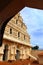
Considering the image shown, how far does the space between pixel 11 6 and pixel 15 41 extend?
20.3 metres

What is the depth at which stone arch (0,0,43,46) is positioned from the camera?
99cm

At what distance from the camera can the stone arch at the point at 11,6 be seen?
3.25 feet

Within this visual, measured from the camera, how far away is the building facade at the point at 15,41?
20.3 m

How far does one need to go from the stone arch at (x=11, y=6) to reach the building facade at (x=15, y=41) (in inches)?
697

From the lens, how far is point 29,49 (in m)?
25.9

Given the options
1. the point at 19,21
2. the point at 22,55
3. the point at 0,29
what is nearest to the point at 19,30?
the point at 19,21

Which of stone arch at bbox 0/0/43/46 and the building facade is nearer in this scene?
stone arch at bbox 0/0/43/46

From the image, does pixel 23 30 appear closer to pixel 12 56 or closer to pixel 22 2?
pixel 12 56

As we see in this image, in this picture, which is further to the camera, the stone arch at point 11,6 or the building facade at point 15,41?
the building facade at point 15,41

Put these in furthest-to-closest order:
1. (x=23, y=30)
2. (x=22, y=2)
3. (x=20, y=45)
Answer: (x=23, y=30)
(x=20, y=45)
(x=22, y=2)

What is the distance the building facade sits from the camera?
20.3 m

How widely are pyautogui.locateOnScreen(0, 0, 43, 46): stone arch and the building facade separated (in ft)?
58.1

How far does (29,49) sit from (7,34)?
6.52m

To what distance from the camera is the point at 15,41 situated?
21.3 metres
